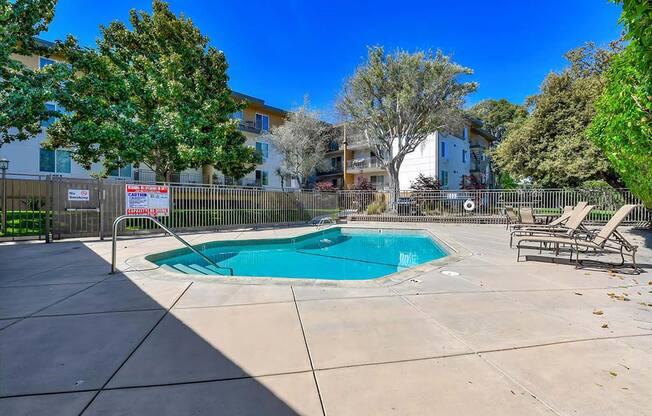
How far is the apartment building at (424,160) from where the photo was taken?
2691 cm

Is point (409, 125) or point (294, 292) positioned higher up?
point (409, 125)

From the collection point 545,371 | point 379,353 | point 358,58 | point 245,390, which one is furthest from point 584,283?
point 358,58

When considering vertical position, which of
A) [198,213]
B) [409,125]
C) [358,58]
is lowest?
[198,213]

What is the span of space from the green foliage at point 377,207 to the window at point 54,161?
1833cm

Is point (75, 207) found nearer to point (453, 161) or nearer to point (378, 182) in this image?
point (378, 182)

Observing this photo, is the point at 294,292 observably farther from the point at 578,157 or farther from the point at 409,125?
the point at 578,157

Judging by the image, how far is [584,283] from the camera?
4.84m

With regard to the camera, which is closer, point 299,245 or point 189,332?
point 189,332

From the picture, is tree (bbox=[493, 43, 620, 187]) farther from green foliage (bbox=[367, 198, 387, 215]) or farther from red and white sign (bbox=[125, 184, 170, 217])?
red and white sign (bbox=[125, 184, 170, 217])

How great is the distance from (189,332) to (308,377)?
1431 millimetres

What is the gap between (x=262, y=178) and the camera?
2869 centimetres

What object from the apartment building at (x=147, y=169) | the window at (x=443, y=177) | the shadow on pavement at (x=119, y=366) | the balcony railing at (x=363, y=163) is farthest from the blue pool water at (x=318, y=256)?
the balcony railing at (x=363, y=163)

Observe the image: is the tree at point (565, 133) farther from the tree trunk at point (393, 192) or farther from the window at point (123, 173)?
the window at point (123, 173)

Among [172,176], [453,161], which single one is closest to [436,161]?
[453,161]
